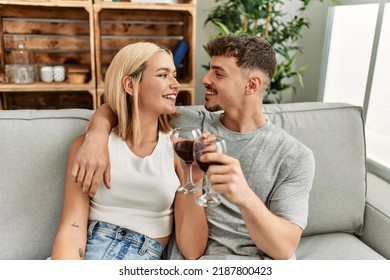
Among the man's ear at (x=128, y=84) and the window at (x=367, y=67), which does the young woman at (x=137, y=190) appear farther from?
the window at (x=367, y=67)

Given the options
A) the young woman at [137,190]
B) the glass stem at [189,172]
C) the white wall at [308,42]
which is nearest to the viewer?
the glass stem at [189,172]

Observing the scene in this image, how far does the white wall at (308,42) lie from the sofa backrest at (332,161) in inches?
52.4

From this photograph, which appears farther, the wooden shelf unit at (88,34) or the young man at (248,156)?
the wooden shelf unit at (88,34)

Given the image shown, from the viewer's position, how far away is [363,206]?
1.50 metres

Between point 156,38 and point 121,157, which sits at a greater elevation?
point 156,38

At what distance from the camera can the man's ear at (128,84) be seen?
4.07 feet

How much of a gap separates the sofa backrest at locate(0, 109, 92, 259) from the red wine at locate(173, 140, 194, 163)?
53 centimetres

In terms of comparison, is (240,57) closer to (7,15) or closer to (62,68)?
(62,68)

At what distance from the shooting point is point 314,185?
144 cm

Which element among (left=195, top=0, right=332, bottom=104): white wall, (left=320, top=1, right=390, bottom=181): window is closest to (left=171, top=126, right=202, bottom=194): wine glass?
(left=320, top=1, right=390, bottom=181): window

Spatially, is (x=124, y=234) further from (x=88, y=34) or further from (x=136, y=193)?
(x=88, y=34)

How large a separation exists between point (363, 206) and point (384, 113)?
642 mm

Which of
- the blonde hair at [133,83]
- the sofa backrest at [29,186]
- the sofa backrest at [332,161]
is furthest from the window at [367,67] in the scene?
the sofa backrest at [29,186]
